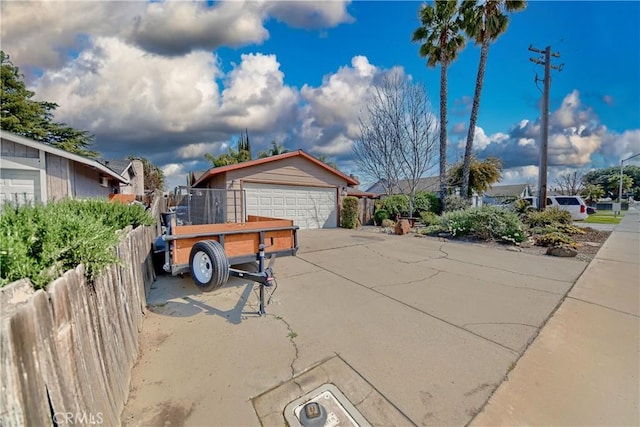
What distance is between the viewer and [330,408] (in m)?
2.20

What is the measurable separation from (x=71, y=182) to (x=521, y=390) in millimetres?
11709

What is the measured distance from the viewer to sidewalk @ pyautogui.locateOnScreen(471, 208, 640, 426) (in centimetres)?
213

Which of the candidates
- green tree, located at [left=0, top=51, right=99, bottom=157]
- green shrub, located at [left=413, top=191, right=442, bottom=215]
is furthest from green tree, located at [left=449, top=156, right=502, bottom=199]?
green tree, located at [left=0, top=51, right=99, bottom=157]

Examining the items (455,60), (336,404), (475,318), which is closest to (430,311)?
(475,318)

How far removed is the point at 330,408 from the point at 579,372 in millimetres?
2415

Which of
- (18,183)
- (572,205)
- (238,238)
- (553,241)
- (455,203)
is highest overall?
(18,183)

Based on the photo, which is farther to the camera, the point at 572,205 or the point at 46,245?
the point at 572,205

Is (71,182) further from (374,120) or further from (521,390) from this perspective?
(374,120)

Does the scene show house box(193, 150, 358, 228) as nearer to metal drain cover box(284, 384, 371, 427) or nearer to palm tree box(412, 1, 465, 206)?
palm tree box(412, 1, 465, 206)

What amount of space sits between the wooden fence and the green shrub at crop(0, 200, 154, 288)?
0.08 metres

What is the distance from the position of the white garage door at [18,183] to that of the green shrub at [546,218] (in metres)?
17.2

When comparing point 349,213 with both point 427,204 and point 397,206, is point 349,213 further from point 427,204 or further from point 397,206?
point 427,204

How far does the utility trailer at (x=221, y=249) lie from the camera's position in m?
3.48

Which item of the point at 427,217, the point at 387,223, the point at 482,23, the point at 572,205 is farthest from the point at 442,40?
the point at 572,205
